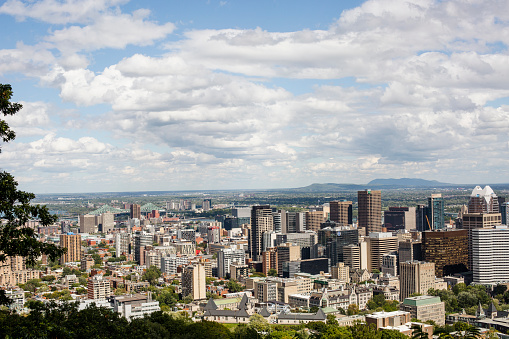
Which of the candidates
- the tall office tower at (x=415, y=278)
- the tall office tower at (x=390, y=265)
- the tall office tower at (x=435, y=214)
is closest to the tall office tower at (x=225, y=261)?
the tall office tower at (x=390, y=265)

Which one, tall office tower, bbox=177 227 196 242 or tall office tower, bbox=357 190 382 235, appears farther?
tall office tower, bbox=177 227 196 242

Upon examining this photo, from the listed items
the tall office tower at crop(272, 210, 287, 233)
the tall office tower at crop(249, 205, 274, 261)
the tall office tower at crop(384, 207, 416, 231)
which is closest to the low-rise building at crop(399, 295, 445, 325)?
the tall office tower at crop(249, 205, 274, 261)

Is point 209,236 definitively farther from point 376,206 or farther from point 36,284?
point 36,284

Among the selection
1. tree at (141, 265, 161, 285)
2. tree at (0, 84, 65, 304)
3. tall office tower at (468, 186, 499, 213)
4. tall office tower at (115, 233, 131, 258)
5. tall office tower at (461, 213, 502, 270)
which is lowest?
tree at (141, 265, 161, 285)

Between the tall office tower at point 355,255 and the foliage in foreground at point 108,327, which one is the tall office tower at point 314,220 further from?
the foliage in foreground at point 108,327

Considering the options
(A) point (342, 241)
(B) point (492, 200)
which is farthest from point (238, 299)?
(B) point (492, 200)

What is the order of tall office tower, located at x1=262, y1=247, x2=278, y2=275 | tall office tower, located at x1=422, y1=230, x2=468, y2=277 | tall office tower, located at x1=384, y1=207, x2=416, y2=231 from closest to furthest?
tall office tower, located at x1=422, y1=230, x2=468, y2=277, tall office tower, located at x1=262, y1=247, x2=278, y2=275, tall office tower, located at x1=384, y1=207, x2=416, y2=231

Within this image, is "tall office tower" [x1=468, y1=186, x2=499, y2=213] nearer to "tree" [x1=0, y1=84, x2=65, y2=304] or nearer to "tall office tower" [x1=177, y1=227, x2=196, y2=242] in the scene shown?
"tall office tower" [x1=177, y1=227, x2=196, y2=242]
